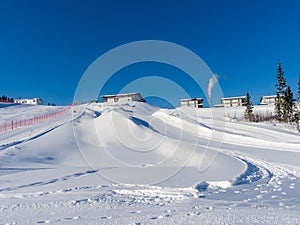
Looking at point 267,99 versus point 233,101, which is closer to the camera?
point 233,101

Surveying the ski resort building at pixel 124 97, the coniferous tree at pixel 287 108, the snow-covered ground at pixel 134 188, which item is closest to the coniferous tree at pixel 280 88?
the coniferous tree at pixel 287 108

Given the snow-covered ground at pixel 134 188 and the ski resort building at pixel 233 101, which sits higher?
the ski resort building at pixel 233 101

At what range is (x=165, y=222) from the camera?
13.5ft

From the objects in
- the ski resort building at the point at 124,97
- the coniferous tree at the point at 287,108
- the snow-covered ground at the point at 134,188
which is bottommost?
the snow-covered ground at the point at 134,188

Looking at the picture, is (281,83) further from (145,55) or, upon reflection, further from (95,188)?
(95,188)

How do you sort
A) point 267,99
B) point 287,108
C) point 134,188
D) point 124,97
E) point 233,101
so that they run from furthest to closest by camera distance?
point 267,99
point 233,101
point 124,97
point 287,108
point 134,188

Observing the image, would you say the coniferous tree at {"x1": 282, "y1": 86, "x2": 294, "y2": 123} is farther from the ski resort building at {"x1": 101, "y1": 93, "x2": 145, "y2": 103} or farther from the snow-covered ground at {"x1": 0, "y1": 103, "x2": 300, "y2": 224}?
the ski resort building at {"x1": 101, "y1": 93, "x2": 145, "y2": 103}

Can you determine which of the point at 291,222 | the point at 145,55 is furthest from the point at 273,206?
the point at 145,55

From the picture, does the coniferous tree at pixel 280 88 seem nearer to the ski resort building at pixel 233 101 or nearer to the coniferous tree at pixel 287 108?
the coniferous tree at pixel 287 108

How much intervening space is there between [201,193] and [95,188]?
9.13 ft

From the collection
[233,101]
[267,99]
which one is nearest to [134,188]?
[233,101]

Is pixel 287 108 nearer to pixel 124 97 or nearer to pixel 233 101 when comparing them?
pixel 233 101

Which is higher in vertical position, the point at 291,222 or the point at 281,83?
the point at 281,83

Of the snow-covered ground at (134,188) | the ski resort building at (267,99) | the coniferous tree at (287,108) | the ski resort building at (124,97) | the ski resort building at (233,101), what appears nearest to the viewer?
the snow-covered ground at (134,188)
